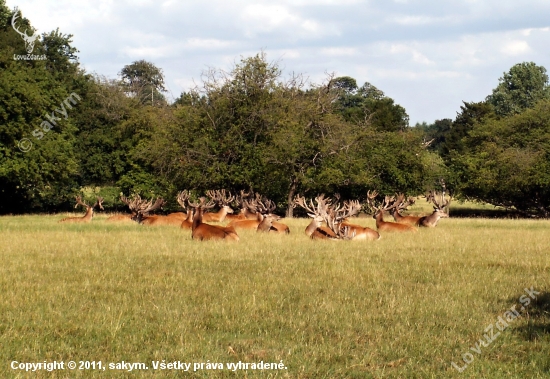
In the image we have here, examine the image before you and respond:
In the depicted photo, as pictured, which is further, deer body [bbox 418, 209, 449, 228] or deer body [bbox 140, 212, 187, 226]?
deer body [bbox 140, 212, 187, 226]

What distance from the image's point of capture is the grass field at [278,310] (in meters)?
5.49

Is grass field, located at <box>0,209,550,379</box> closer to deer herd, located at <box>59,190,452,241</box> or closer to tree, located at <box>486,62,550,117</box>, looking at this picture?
deer herd, located at <box>59,190,452,241</box>

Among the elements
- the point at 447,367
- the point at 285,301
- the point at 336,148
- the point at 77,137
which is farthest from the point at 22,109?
the point at 447,367

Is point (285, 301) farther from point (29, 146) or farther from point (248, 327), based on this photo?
point (29, 146)

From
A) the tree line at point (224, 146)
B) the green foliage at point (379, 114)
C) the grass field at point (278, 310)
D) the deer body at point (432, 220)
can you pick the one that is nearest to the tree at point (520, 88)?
the green foliage at point (379, 114)

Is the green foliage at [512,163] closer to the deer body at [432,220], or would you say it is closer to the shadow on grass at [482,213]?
the shadow on grass at [482,213]

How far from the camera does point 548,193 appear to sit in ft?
108

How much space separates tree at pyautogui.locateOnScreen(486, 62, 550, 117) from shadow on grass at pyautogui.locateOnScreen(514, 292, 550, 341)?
2359 inches

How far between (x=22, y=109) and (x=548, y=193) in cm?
2441

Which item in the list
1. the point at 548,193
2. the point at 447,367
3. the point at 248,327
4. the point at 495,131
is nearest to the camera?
the point at 447,367

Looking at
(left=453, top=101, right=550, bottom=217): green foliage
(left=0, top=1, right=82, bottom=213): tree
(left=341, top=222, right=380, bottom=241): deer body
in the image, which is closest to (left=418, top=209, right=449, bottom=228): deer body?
(left=341, top=222, right=380, bottom=241): deer body

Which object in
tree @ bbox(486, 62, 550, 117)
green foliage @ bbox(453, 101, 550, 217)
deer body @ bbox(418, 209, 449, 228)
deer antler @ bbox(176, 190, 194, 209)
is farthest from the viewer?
tree @ bbox(486, 62, 550, 117)

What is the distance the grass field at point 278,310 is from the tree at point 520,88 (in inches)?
2214

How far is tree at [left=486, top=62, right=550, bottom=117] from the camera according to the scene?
64.7 metres
